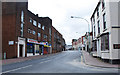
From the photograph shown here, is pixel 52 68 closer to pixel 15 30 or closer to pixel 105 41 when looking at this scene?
pixel 105 41

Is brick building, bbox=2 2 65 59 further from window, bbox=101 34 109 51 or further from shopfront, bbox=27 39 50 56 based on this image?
window, bbox=101 34 109 51

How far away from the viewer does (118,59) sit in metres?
15.4

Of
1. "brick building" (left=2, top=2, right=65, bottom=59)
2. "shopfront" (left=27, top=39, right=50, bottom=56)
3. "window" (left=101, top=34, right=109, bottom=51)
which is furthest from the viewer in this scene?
"shopfront" (left=27, top=39, right=50, bottom=56)

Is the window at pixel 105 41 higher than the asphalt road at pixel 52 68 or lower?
higher

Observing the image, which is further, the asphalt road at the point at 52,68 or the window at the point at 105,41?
the window at the point at 105,41

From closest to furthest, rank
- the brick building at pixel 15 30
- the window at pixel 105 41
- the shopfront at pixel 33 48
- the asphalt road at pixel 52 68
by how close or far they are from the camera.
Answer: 1. the asphalt road at pixel 52 68
2. the window at pixel 105 41
3. the brick building at pixel 15 30
4. the shopfront at pixel 33 48

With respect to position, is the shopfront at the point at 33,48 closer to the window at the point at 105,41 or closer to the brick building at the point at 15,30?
the brick building at the point at 15,30

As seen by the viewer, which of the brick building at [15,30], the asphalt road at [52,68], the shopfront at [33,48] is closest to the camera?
the asphalt road at [52,68]

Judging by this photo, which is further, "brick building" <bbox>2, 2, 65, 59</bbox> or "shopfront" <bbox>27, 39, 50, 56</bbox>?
"shopfront" <bbox>27, 39, 50, 56</bbox>

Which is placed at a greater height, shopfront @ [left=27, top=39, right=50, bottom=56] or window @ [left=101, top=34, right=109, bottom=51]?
window @ [left=101, top=34, right=109, bottom=51]

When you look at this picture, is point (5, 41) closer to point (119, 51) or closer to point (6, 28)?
point (6, 28)

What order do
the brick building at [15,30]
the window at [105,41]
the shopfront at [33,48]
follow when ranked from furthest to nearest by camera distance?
the shopfront at [33,48]
the brick building at [15,30]
the window at [105,41]

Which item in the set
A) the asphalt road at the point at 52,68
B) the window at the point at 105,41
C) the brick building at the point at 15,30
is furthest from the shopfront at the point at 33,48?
the window at the point at 105,41

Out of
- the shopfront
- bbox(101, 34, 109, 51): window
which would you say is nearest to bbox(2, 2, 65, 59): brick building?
the shopfront
